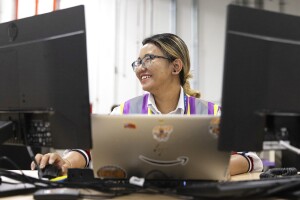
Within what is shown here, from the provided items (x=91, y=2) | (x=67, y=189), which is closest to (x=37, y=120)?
(x=67, y=189)

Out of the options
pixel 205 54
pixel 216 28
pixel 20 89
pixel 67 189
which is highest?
pixel 216 28

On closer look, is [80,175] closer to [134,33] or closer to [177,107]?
[177,107]

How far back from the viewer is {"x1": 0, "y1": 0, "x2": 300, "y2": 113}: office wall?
352 centimetres

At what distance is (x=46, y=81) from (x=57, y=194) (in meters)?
A: 0.31

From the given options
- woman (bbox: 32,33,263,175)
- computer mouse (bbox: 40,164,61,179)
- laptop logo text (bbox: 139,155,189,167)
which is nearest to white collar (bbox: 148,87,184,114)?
woman (bbox: 32,33,263,175)

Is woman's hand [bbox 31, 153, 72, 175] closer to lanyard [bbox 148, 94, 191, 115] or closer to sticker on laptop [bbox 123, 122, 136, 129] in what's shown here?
sticker on laptop [bbox 123, 122, 136, 129]

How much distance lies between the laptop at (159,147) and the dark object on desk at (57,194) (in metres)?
0.11

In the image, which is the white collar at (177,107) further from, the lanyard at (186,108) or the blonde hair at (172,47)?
the blonde hair at (172,47)

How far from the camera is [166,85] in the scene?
1.83 m

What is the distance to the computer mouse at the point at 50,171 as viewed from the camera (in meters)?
1.13

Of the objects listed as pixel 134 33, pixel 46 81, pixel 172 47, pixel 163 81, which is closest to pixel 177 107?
pixel 163 81

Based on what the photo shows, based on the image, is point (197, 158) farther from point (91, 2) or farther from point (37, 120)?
point (91, 2)

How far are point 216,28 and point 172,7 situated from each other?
1.99 feet

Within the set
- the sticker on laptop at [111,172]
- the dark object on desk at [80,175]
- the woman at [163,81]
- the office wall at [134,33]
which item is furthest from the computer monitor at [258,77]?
the office wall at [134,33]
